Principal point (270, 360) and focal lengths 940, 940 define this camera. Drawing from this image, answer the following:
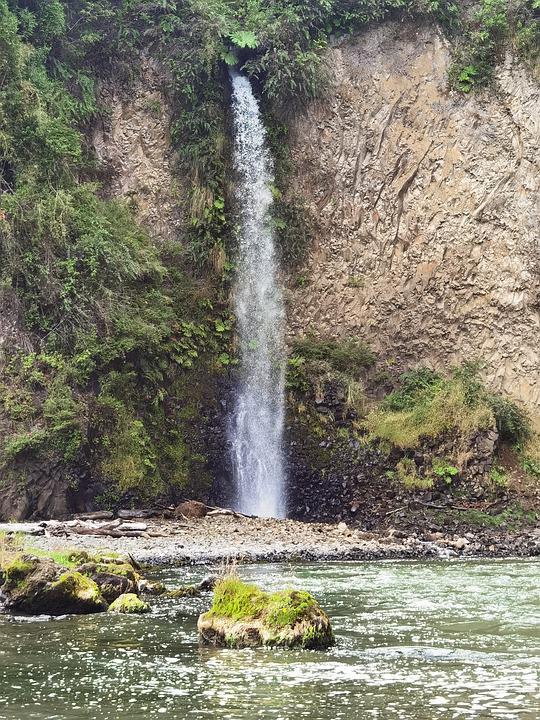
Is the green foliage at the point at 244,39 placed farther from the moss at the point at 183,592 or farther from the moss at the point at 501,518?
the moss at the point at 183,592

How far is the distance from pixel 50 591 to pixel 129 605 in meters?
Answer: 0.91

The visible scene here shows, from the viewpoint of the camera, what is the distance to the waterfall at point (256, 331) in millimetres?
23094

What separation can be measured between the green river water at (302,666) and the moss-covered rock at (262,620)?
0.18 m

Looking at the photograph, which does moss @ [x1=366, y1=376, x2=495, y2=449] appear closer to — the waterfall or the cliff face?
the cliff face

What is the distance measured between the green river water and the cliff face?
13.9 m

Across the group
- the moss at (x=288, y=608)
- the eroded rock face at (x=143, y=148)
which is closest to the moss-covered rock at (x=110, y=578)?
the moss at (x=288, y=608)

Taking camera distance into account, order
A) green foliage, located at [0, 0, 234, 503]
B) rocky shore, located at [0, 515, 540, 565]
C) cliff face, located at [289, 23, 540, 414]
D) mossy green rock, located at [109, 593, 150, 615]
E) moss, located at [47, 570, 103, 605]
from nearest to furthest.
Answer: moss, located at [47, 570, 103, 605]
mossy green rock, located at [109, 593, 150, 615]
rocky shore, located at [0, 515, 540, 565]
green foliage, located at [0, 0, 234, 503]
cliff face, located at [289, 23, 540, 414]

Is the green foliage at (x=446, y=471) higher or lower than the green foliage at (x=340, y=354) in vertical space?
lower

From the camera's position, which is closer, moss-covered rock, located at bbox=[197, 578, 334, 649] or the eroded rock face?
moss-covered rock, located at bbox=[197, 578, 334, 649]

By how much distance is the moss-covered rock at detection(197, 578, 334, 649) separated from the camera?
28.9 feet

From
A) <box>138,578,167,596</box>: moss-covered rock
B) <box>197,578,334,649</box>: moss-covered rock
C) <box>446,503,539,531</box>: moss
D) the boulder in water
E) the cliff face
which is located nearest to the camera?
<box>197,578,334,649</box>: moss-covered rock

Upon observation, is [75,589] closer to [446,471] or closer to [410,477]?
[410,477]

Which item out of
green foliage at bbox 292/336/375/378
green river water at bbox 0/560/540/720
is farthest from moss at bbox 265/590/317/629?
green foliage at bbox 292/336/375/378

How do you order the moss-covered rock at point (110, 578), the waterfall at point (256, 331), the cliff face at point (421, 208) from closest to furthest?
1. the moss-covered rock at point (110, 578)
2. the waterfall at point (256, 331)
3. the cliff face at point (421, 208)
